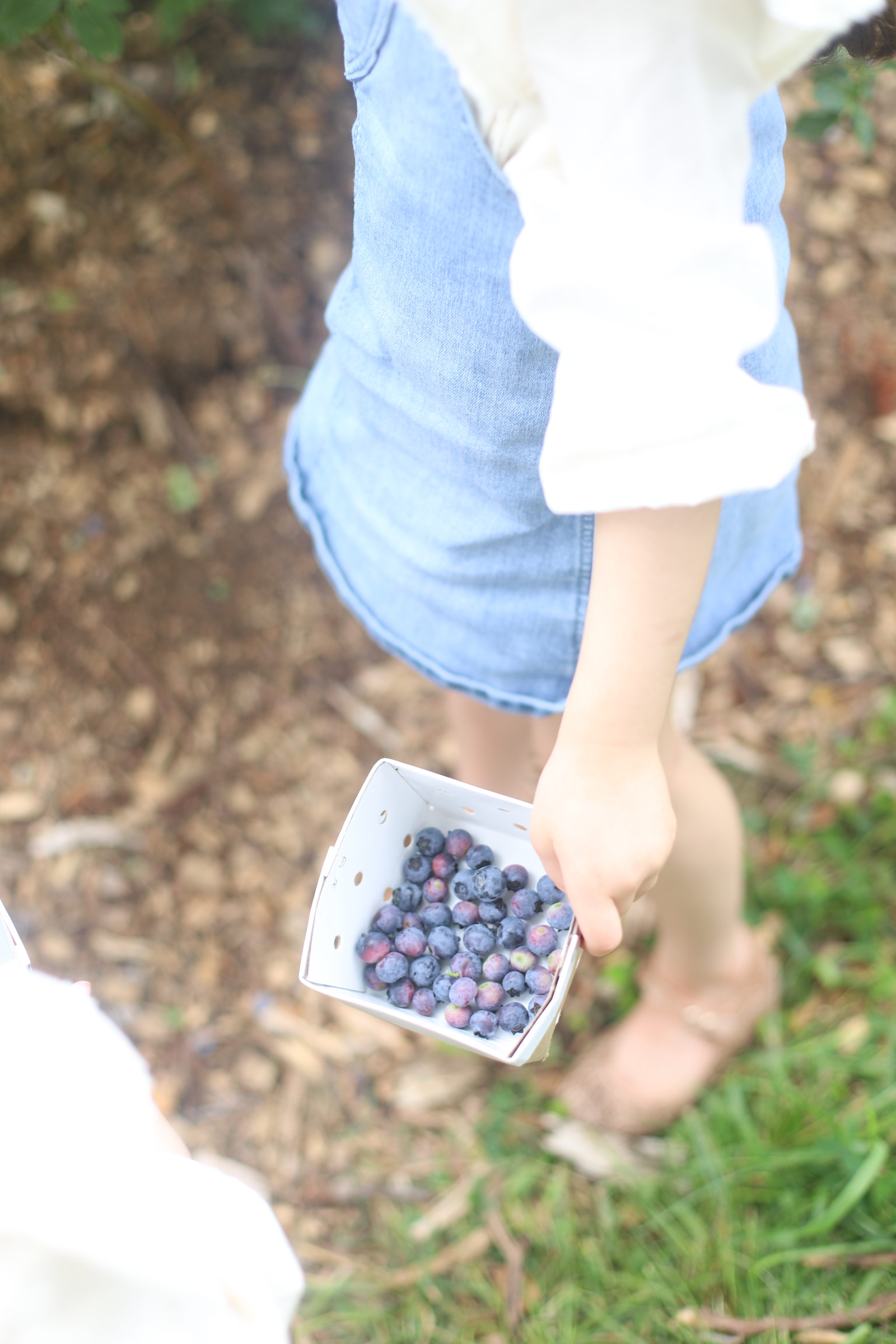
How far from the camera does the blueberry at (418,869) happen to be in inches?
41.5

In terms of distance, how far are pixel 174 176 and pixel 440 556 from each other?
4.81ft

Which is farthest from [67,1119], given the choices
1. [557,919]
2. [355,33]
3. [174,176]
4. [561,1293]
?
[174,176]

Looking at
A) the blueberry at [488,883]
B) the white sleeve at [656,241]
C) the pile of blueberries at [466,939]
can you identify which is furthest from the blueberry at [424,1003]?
the white sleeve at [656,241]

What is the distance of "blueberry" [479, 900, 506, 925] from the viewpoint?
100 cm

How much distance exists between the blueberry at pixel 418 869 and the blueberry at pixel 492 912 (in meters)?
0.08

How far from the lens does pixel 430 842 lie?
106 cm

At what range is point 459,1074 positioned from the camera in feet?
5.23

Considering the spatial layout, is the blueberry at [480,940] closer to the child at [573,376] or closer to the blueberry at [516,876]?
the blueberry at [516,876]

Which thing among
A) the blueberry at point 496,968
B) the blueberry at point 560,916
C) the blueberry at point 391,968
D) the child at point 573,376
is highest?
the child at point 573,376

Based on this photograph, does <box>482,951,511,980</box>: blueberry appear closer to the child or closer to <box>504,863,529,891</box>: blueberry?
<box>504,863,529,891</box>: blueberry

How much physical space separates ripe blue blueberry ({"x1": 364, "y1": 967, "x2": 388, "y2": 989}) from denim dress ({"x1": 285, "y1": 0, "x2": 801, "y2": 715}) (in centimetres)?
31

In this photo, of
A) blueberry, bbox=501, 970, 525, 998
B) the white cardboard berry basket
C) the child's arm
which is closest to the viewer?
the child's arm

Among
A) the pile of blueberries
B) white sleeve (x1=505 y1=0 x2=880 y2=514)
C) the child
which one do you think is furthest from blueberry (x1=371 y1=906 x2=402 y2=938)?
white sleeve (x1=505 y1=0 x2=880 y2=514)

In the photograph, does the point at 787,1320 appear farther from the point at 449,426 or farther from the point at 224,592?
the point at 224,592
